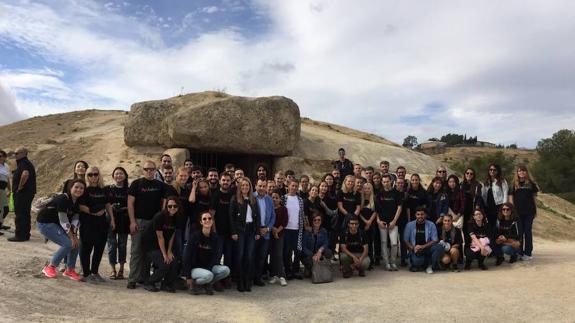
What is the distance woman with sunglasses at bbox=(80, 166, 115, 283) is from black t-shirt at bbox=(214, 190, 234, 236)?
4.70 feet

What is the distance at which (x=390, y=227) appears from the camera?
308 inches

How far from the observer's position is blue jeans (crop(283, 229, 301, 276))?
273 inches

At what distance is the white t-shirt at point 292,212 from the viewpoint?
22.5 ft

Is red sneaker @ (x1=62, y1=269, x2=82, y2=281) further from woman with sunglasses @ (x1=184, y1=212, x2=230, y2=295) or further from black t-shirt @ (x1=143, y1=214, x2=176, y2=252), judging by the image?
woman with sunglasses @ (x1=184, y1=212, x2=230, y2=295)

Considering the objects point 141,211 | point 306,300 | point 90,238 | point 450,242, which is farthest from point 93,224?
point 450,242

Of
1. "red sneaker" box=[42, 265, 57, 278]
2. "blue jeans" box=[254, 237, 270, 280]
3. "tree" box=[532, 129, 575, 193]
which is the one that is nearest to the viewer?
"red sneaker" box=[42, 265, 57, 278]

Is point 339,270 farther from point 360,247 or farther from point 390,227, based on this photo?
point 390,227

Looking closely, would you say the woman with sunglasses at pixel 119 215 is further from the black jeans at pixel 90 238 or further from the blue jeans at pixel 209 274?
the blue jeans at pixel 209 274

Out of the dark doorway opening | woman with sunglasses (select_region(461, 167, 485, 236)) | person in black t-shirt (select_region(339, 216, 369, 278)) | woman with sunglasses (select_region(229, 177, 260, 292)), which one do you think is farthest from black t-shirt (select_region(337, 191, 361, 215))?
the dark doorway opening

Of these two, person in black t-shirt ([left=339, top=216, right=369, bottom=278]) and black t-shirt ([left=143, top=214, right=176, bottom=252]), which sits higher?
black t-shirt ([left=143, top=214, right=176, bottom=252])

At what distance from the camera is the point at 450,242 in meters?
7.70

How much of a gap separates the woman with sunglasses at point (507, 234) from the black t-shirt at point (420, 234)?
124 cm

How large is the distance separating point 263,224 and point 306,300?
4.12ft

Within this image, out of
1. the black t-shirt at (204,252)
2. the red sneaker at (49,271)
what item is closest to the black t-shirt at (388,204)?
the black t-shirt at (204,252)
